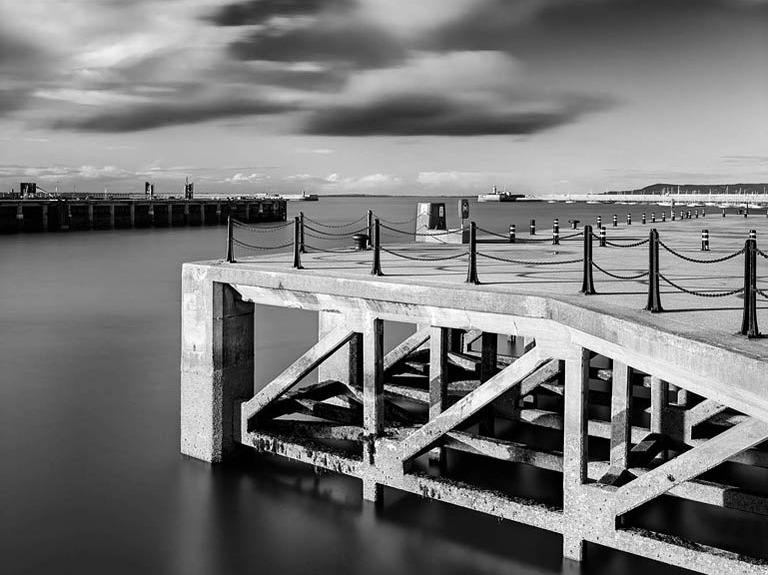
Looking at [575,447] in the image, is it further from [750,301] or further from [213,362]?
[213,362]

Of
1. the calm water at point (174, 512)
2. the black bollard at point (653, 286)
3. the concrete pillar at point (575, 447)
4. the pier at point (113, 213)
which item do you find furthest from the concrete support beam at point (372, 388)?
the pier at point (113, 213)

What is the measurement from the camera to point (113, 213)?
89.8 metres

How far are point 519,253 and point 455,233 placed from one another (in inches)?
111

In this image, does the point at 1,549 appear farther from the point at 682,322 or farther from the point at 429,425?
the point at 682,322

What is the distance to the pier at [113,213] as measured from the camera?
80.1 metres

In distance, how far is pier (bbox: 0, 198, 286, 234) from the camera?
8012 cm

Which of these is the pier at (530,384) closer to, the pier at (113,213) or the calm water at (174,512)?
the calm water at (174,512)

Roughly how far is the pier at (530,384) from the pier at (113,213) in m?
63.3

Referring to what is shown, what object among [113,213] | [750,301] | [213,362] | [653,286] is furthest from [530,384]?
[113,213]

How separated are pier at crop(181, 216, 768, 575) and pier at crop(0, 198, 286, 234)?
208 ft

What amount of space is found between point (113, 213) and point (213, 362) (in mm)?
82816

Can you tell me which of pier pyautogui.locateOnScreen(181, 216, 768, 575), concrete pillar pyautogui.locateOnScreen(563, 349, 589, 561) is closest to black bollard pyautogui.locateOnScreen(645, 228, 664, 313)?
pier pyautogui.locateOnScreen(181, 216, 768, 575)

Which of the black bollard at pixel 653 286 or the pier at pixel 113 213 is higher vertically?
the pier at pixel 113 213

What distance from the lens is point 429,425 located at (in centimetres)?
1061
